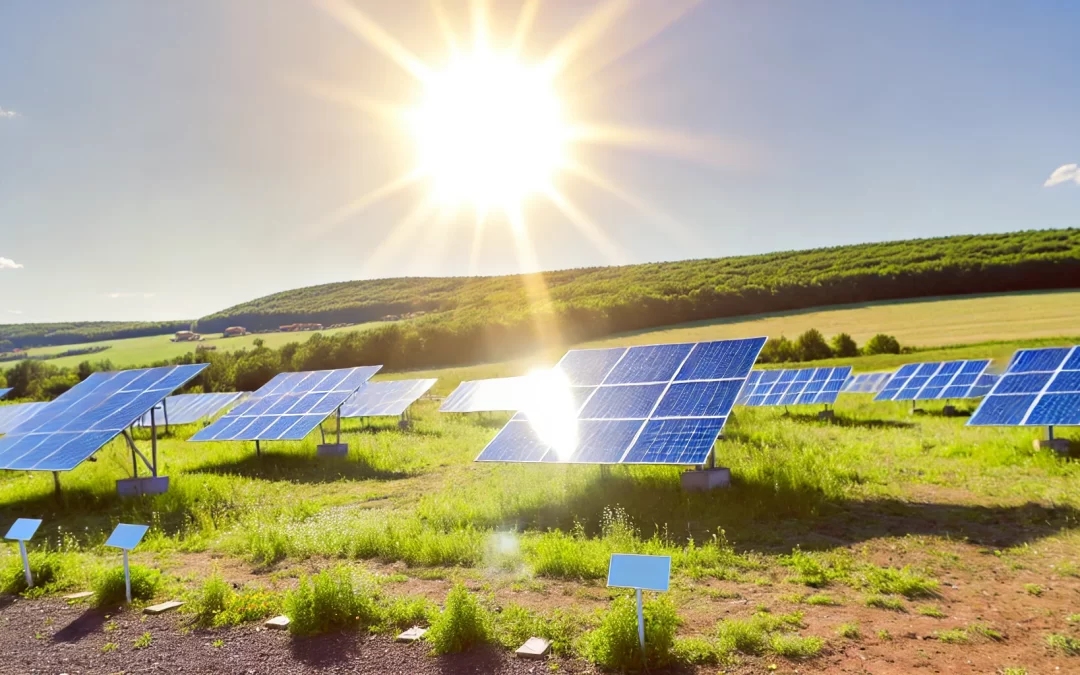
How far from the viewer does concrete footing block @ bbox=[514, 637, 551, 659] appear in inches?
261

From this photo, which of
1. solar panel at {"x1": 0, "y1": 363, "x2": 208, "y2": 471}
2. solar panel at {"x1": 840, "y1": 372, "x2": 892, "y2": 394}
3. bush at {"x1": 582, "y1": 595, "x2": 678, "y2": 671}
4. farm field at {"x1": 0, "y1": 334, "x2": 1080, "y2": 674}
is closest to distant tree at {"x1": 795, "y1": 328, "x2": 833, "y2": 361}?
solar panel at {"x1": 840, "y1": 372, "x2": 892, "y2": 394}

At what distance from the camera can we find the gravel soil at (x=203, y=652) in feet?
21.9

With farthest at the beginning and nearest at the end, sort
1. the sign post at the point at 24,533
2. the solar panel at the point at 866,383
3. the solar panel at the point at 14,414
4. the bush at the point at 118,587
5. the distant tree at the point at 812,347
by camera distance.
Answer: the distant tree at the point at 812,347, the solar panel at the point at 866,383, the solar panel at the point at 14,414, the sign post at the point at 24,533, the bush at the point at 118,587

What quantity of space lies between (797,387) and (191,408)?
33.7 meters

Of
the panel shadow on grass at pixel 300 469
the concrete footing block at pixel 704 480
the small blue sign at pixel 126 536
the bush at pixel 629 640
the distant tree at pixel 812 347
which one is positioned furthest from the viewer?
the distant tree at pixel 812 347

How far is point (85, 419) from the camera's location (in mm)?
17891

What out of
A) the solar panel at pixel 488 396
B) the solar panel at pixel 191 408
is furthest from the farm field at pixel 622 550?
the solar panel at pixel 191 408

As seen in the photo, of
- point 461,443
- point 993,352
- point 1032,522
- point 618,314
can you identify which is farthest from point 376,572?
point 618,314

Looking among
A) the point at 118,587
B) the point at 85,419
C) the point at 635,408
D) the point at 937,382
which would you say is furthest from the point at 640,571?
the point at 937,382

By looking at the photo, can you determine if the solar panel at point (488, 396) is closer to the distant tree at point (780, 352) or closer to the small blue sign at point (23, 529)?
the small blue sign at point (23, 529)

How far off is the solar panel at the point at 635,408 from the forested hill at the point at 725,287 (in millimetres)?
62707

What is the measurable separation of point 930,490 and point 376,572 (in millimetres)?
11133

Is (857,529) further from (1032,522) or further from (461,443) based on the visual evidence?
(461,443)

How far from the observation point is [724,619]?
737cm
